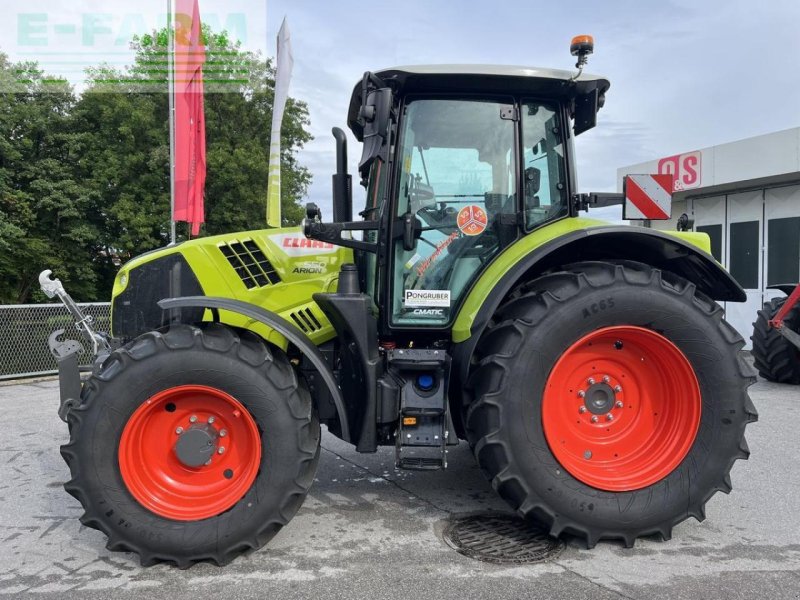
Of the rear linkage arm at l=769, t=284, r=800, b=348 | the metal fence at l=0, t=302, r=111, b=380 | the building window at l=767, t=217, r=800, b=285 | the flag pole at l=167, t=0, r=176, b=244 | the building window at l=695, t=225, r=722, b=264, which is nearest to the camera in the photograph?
the rear linkage arm at l=769, t=284, r=800, b=348

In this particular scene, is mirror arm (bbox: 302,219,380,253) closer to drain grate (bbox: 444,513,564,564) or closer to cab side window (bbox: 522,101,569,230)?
cab side window (bbox: 522,101,569,230)

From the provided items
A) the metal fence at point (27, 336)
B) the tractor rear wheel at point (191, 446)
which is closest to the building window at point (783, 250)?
the tractor rear wheel at point (191, 446)

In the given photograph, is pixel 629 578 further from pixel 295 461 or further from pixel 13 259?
pixel 13 259

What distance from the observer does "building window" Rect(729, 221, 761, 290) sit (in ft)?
37.9

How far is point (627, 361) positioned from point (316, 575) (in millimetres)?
1899

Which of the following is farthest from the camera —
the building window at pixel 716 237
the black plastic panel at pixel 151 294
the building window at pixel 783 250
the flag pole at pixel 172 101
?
the building window at pixel 716 237

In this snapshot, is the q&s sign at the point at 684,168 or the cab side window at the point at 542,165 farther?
the q&s sign at the point at 684,168

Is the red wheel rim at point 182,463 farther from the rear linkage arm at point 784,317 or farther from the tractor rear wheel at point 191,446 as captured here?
the rear linkage arm at point 784,317

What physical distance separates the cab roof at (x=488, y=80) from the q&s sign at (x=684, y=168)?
971cm

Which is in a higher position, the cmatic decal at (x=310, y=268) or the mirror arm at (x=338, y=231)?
the mirror arm at (x=338, y=231)

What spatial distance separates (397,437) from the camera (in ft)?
9.98

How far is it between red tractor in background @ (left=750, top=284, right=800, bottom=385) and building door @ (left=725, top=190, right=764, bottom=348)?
16.0 ft

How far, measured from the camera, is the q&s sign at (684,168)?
1178 centimetres

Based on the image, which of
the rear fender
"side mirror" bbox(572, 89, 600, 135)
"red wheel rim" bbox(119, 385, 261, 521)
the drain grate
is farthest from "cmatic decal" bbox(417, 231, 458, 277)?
the drain grate
